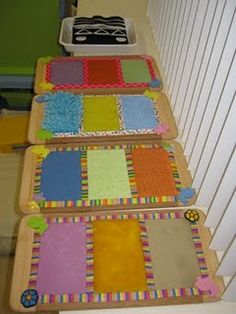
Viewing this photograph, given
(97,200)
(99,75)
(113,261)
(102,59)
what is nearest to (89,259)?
(113,261)

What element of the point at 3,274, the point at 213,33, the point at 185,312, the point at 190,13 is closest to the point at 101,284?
the point at 185,312

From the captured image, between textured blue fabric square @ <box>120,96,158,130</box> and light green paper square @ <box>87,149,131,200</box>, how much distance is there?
13cm

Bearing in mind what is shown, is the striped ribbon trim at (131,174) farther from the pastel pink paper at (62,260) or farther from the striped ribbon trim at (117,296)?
the striped ribbon trim at (117,296)

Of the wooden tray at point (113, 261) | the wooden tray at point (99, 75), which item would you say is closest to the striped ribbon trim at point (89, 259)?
the wooden tray at point (113, 261)

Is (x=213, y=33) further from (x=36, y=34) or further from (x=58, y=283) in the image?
(x=36, y=34)

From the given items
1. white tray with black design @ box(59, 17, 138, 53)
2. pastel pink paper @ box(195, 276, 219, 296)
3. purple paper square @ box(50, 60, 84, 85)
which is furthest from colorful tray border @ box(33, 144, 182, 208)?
white tray with black design @ box(59, 17, 138, 53)

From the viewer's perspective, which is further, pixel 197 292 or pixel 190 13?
pixel 190 13

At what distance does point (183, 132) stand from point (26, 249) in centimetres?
61

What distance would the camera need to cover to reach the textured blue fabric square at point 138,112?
1.24 meters

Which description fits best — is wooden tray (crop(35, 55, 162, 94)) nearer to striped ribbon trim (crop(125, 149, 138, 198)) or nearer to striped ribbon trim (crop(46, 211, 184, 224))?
striped ribbon trim (crop(125, 149, 138, 198))

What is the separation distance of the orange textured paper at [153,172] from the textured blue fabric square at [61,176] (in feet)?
0.59

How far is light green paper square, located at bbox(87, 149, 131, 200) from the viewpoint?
104 cm

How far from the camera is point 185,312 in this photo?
2.74ft

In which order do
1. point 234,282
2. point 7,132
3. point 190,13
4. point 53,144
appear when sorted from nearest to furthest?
point 234,282
point 190,13
point 53,144
point 7,132
